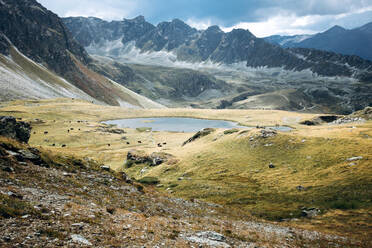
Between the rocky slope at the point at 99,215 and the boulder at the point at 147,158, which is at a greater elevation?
the rocky slope at the point at 99,215

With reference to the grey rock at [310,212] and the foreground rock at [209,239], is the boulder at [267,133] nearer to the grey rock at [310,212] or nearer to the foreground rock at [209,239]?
the grey rock at [310,212]

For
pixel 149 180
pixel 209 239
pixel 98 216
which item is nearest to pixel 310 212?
pixel 209 239

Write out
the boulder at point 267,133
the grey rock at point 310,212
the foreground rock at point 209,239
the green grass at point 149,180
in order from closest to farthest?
the foreground rock at point 209,239 → the grey rock at point 310,212 → the green grass at point 149,180 → the boulder at point 267,133

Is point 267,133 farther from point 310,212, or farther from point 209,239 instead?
point 209,239

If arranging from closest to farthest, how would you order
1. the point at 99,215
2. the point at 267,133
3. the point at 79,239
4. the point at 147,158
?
the point at 79,239, the point at 99,215, the point at 267,133, the point at 147,158

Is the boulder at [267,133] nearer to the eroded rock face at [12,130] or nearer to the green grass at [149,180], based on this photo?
the green grass at [149,180]

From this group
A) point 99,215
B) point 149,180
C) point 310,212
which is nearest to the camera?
point 99,215

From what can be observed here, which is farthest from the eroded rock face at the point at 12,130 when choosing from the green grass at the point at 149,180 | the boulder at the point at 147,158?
the green grass at the point at 149,180

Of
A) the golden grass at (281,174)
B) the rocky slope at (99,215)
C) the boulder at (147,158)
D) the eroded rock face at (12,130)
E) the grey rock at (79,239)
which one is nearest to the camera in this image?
the grey rock at (79,239)

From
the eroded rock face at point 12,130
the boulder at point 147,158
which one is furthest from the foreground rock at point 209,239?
the eroded rock face at point 12,130

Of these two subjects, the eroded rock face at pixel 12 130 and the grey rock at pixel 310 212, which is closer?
the grey rock at pixel 310 212

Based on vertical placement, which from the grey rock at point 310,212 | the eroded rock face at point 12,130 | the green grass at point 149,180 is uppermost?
the eroded rock face at point 12,130

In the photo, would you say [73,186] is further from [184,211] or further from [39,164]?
[184,211]

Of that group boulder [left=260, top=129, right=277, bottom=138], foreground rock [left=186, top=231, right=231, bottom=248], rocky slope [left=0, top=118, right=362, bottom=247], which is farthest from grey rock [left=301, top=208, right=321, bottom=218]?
boulder [left=260, top=129, right=277, bottom=138]
